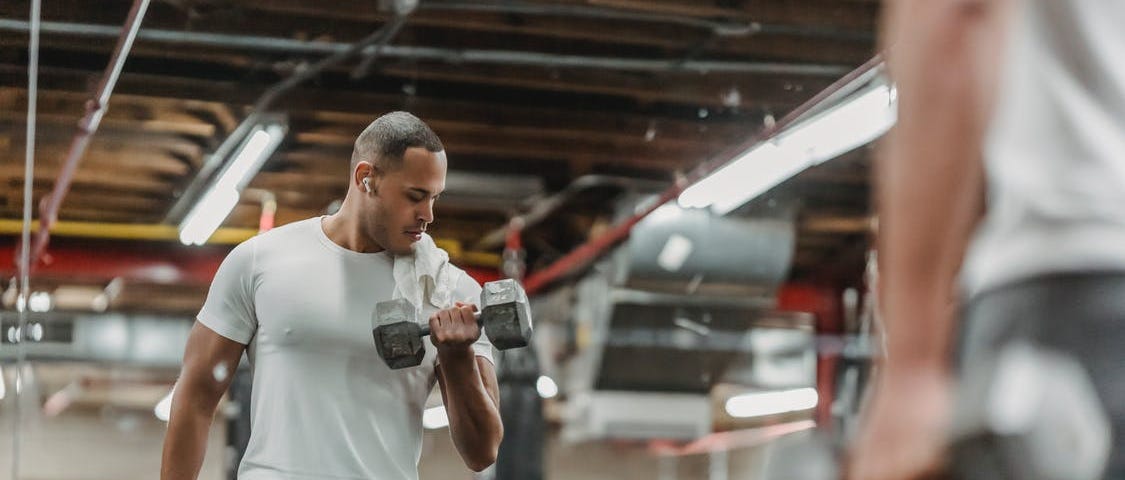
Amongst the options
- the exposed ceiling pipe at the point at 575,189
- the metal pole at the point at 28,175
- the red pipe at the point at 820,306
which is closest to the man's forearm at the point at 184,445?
the metal pole at the point at 28,175

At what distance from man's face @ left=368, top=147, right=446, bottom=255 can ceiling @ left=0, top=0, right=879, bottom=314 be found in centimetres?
37

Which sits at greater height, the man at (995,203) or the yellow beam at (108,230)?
the yellow beam at (108,230)

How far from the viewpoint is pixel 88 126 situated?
3215 mm

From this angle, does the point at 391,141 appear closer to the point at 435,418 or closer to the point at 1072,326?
the point at 435,418

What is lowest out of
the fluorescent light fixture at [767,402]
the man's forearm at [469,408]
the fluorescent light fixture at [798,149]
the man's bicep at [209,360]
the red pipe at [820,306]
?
the man's forearm at [469,408]

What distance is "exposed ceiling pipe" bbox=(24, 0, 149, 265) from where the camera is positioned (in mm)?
3125

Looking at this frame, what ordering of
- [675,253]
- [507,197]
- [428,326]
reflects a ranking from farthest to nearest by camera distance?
[675,253] → [507,197] → [428,326]

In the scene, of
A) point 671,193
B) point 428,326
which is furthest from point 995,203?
point 671,193

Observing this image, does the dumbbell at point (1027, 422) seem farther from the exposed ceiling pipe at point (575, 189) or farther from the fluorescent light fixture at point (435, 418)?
the exposed ceiling pipe at point (575, 189)

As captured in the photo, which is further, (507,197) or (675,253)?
(675,253)

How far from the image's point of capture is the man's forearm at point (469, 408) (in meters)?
2.36

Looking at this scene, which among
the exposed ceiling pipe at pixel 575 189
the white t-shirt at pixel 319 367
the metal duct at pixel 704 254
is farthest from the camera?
the metal duct at pixel 704 254

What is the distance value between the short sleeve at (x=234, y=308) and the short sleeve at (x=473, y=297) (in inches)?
14.5

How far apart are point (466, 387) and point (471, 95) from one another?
225 cm
